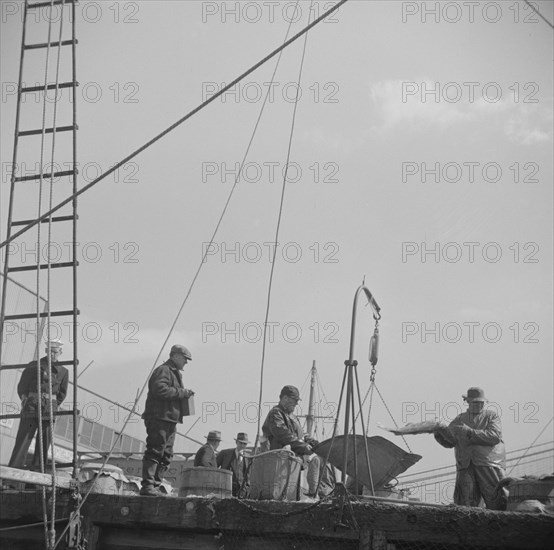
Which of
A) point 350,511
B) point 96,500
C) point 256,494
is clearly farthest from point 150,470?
point 350,511

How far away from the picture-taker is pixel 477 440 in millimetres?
9297

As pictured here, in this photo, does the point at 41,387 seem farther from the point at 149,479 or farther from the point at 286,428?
the point at 286,428

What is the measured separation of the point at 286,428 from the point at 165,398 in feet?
4.88

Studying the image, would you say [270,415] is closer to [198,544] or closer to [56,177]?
[198,544]

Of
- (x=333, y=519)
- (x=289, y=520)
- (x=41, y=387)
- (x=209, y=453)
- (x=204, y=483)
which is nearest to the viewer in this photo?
(x=333, y=519)

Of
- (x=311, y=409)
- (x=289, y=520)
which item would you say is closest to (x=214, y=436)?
(x=289, y=520)

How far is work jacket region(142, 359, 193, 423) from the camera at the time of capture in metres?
9.26

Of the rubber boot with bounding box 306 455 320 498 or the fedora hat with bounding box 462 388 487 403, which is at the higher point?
the fedora hat with bounding box 462 388 487 403

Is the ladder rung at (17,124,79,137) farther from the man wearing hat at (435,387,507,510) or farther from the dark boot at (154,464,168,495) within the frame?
the man wearing hat at (435,387,507,510)

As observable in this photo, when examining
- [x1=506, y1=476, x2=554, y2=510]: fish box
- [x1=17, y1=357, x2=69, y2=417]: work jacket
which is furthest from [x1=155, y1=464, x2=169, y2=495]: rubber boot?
[x1=506, y1=476, x2=554, y2=510]: fish box

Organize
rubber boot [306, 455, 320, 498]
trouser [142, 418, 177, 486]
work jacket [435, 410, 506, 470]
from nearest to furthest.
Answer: trouser [142, 418, 177, 486], work jacket [435, 410, 506, 470], rubber boot [306, 455, 320, 498]

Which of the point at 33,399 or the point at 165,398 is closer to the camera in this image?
the point at 165,398

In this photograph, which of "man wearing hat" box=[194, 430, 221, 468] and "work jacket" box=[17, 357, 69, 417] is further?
"man wearing hat" box=[194, 430, 221, 468]

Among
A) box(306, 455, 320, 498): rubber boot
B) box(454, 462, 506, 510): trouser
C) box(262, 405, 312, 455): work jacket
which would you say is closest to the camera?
box(454, 462, 506, 510): trouser
